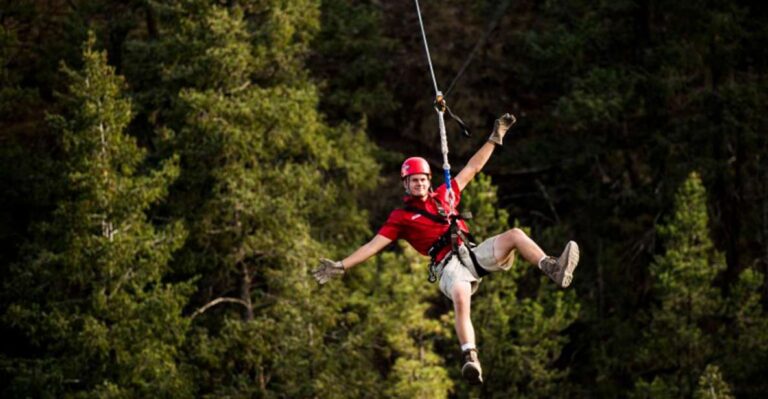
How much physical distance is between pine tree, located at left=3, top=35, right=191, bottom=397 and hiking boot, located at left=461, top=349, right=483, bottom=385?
16.8 metres

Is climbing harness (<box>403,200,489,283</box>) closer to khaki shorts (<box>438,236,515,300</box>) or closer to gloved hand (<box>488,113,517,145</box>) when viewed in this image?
khaki shorts (<box>438,236,515,300</box>)

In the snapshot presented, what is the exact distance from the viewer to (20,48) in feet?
113

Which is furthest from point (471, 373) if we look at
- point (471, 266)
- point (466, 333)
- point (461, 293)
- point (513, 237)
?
point (513, 237)

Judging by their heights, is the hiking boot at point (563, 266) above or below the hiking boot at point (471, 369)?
above

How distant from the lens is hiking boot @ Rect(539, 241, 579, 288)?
1181cm

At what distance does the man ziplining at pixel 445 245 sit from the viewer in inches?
481

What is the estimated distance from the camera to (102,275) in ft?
94.5

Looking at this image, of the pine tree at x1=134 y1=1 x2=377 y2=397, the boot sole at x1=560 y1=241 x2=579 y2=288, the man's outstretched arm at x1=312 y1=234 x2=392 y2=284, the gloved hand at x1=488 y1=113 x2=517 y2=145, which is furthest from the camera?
the pine tree at x1=134 y1=1 x2=377 y2=397

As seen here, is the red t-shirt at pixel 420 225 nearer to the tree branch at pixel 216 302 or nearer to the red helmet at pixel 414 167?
the red helmet at pixel 414 167

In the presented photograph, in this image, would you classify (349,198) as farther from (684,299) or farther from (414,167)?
(414,167)

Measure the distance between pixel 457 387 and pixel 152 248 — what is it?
5.85 metres

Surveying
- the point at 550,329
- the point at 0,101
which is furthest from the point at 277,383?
the point at 0,101

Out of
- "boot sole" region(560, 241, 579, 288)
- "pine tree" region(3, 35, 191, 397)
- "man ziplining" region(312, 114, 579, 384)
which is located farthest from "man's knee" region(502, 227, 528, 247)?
"pine tree" region(3, 35, 191, 397)

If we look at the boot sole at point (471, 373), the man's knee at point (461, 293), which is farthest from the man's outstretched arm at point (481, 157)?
the boot sole at point (471, 373)
